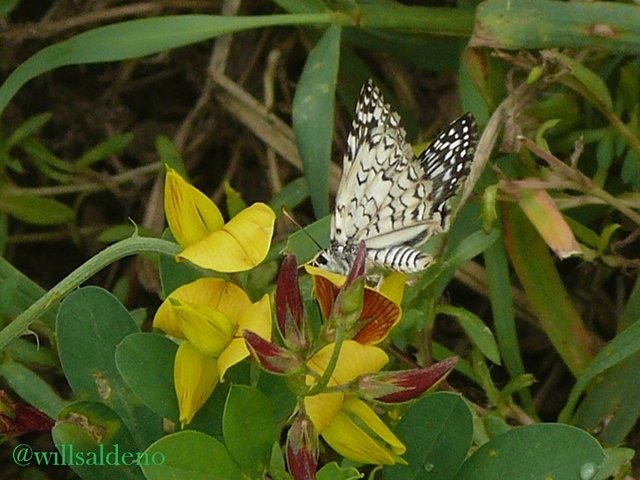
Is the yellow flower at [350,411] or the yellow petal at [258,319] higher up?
the yellow petal at [258,319]

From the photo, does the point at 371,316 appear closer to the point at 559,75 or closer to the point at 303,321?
the point at 303,321

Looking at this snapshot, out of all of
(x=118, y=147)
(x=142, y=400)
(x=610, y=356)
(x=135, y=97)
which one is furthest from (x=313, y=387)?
(x=135, y=97)

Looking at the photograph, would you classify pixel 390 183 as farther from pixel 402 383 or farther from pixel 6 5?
pixel 6 5

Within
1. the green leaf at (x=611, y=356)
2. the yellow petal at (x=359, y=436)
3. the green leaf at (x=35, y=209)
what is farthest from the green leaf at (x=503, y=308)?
the green leaf at (x=35, y=209)

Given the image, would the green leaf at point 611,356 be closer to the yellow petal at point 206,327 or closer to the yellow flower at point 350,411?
the yellow flower at point 350,411

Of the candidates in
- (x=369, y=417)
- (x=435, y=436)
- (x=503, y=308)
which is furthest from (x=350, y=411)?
(x=503, y=308)

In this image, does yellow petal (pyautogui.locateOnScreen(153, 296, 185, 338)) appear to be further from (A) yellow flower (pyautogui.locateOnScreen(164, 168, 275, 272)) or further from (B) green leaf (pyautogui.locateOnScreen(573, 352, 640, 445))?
(B) green leaf (pyautogui.locateOnScreen(573, 352, 640, 445))

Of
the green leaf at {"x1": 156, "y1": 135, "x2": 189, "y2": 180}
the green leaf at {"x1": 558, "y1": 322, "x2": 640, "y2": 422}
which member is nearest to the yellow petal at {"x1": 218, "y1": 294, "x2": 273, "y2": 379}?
the green leaf at {"x1": 558, "y1": 322, "x2": 640, "y2": 422}
